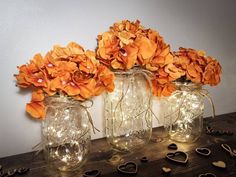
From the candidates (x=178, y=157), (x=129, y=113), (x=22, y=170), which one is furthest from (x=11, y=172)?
(x=178, y=157)

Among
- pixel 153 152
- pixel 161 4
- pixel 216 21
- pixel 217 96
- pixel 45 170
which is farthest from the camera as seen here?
pixel 217 96

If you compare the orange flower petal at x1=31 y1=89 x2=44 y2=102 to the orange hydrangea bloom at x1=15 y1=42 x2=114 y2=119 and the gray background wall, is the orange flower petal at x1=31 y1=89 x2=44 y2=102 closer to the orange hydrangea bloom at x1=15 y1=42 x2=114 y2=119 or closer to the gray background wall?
the orange hydrangea bloom at x1=15 y1=42 x2=114 y2=119

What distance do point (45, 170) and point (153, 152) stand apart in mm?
376

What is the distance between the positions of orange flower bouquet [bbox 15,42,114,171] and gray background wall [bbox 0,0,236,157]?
0.34 ft

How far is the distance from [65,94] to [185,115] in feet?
1.74

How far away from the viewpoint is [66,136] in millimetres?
897

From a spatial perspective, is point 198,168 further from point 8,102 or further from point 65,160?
point 8,102

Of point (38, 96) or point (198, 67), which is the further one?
point (198, 67)

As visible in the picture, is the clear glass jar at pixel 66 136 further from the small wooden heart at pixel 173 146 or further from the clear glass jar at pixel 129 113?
the small wooden heart at pixel 173 146

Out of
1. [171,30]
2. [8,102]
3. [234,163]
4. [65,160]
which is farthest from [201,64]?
[8,102]

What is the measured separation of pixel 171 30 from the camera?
48.3 inches

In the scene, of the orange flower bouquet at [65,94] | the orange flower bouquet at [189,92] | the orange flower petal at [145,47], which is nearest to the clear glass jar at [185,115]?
the orange flower bouquet at [189,92]

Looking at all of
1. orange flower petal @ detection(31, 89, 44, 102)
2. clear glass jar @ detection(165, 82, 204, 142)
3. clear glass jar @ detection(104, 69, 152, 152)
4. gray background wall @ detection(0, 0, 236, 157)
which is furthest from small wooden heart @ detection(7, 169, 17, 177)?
clear glass jar @ detection(165, 82, 204, 142)

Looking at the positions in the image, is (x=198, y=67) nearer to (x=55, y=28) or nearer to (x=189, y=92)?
(x=189, y=92)
